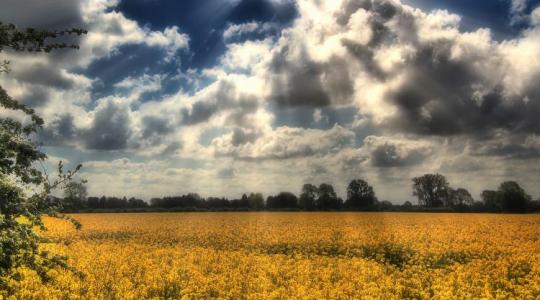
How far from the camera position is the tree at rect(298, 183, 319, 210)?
97.1 m

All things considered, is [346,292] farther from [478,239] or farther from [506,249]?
[478,239]

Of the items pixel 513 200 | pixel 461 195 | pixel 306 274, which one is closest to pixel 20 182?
pixel 306 274

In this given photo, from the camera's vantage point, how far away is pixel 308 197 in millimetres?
106812

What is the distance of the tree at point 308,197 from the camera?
319 ft

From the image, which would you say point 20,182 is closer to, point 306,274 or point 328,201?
point 306,274

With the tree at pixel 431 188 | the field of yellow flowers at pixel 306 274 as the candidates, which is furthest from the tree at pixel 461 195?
the field of yellow flowers at pixel 306 274

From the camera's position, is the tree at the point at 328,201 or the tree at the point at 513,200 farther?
the tree at the point at 328,201

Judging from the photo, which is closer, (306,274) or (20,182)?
(20,182)

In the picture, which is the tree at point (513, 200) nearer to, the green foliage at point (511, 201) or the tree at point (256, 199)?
the green foliage at point (511, 201)

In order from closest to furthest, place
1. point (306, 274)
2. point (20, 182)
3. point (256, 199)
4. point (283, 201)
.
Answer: point (20, 182), point (306, 274), point (256, 199), point (283, 201)

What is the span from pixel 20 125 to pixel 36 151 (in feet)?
1.83

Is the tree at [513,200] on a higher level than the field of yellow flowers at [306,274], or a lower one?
higher

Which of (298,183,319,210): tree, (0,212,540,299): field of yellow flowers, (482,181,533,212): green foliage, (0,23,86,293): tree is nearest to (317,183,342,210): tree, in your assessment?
(298,183,319,210): tree

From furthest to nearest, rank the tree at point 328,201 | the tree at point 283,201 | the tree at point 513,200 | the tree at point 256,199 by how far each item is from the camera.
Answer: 1. the tree at point 283,201
2. the tree at point 256,199
3. the tree at point 328,201
4. the tree at point 513,200
